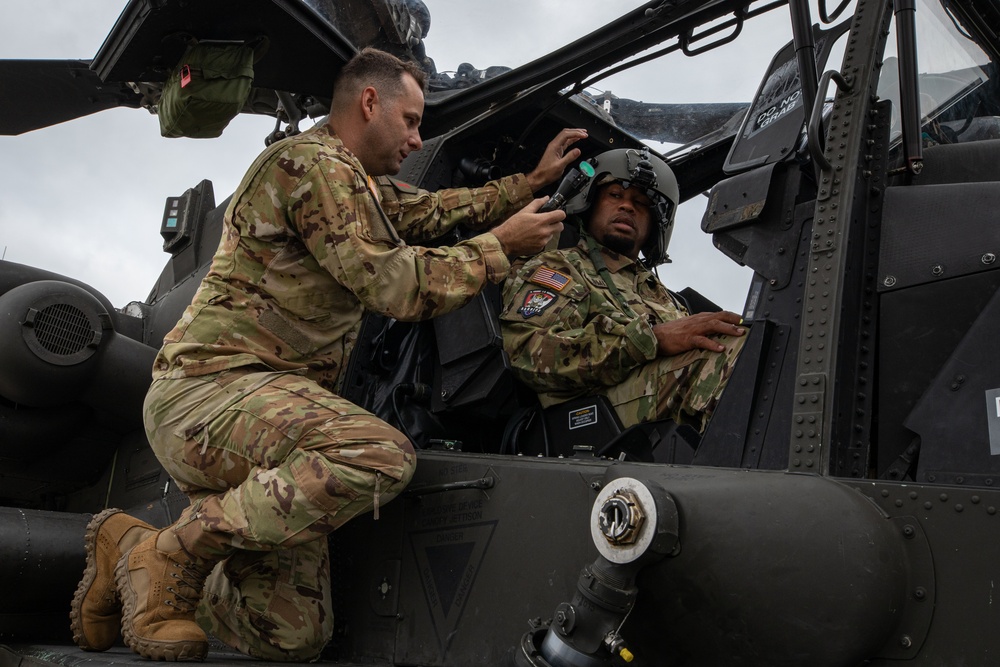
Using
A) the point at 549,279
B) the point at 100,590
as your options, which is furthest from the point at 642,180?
the point at 100,590

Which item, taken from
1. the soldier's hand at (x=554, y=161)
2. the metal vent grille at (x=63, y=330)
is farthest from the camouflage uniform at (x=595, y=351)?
the metal vent grille at (x=63, y=330)

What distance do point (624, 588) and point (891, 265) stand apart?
1.02 metres

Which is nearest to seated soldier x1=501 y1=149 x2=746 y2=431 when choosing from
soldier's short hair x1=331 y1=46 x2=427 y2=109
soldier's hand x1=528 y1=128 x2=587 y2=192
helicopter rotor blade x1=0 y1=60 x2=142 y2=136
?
soldier's hand x1=528 y1=128 x2=587 y2=192

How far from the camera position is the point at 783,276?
2.53 m

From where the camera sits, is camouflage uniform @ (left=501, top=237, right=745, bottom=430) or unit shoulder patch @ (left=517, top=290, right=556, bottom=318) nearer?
camouflage uniform @ (left=501, top=237, right=745, bottom=430)

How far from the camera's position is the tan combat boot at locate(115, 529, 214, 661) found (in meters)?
2.50

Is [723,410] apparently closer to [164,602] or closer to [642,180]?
[164,602]

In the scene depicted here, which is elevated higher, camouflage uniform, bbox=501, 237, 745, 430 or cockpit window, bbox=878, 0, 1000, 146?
cockpit window, bbox=878, 0, 1000, 146

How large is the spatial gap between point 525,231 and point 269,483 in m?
1.03

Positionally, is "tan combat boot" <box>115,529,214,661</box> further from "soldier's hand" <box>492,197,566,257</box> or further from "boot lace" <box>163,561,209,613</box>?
"soldier's hand" <box>492,197,566,257</box>

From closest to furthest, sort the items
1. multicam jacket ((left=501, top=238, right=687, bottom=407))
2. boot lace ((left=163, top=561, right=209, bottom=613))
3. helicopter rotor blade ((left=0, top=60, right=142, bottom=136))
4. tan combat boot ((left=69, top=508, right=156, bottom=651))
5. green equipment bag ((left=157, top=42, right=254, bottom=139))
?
1. boot lace ((left=163, top=561, right=209, bottom=613))
2. tan combat boot ((left=69, top=508, right=156, bottom=651))
3. green equipment bag ((left=157, top=42, right=254, bottom=139))
4. multicam jacket ((left=501, top=238, right=687, bottom=407))
5. helicopter rotor blade ((left=0, top=60, right=142, bottom=136))

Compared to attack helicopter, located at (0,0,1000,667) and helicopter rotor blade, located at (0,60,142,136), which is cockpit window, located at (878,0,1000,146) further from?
helicopter rotor blade, located at (0,60,142,136)

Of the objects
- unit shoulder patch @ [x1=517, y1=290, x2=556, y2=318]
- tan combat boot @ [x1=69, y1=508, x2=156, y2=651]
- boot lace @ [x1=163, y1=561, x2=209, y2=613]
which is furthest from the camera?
unit shoulder patch @ [x1=517, y1=290, x2=556, y2=318]

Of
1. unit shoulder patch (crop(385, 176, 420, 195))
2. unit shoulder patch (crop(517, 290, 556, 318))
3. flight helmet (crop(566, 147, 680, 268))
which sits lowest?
unit shoulder patch (crop(517, 290, 556, 318))
